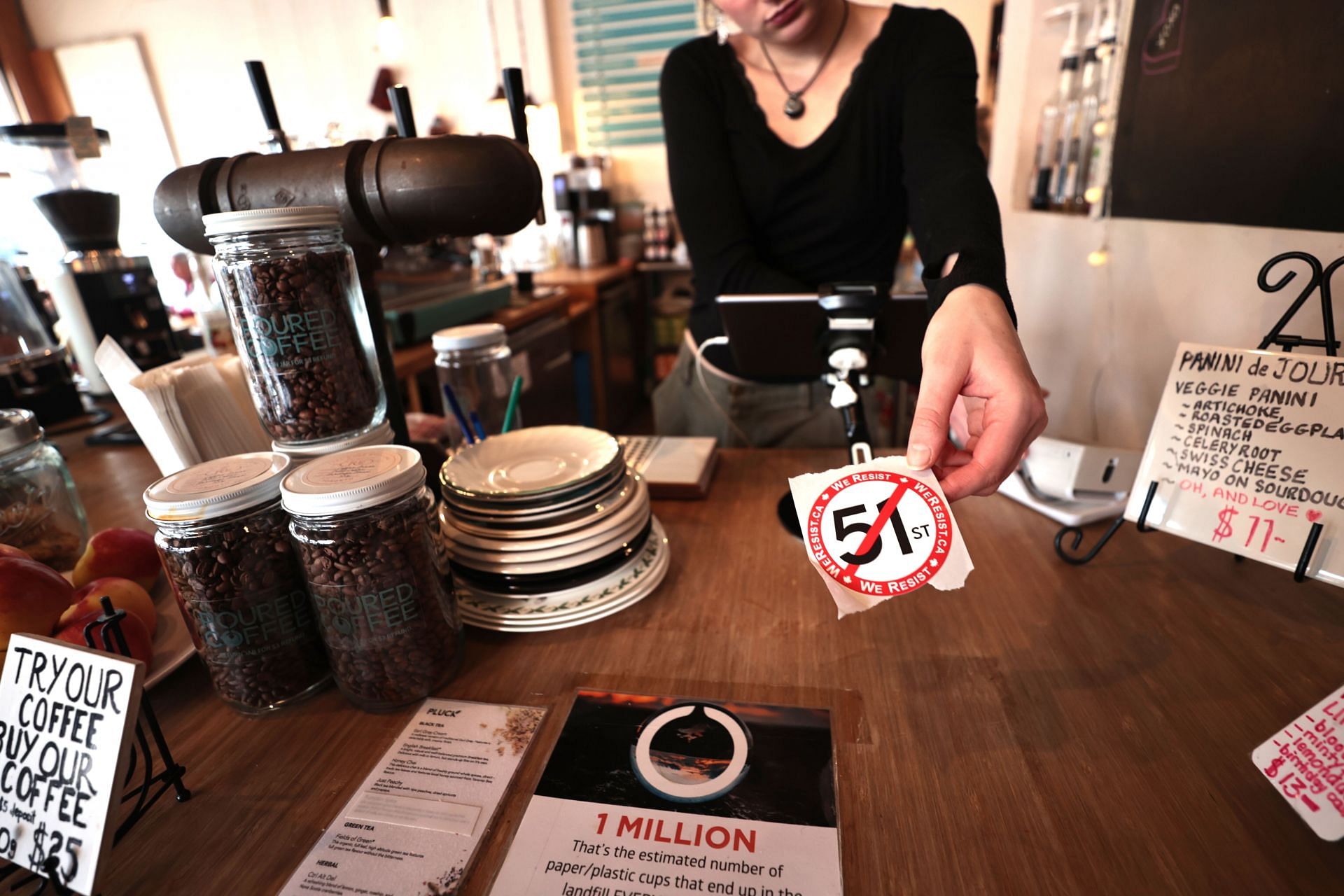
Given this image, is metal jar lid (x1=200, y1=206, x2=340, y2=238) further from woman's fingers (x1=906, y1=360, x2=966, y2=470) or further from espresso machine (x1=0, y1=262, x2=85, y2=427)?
espresso machine (x1=0, y1=262, x2=85, y2=427)

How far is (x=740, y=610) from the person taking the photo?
70 centimetres

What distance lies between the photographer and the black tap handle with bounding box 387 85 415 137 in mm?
750

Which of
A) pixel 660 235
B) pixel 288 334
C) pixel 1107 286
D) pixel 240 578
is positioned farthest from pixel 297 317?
pixel 660 235

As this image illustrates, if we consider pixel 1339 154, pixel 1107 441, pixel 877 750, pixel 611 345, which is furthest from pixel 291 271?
pixel 611 345

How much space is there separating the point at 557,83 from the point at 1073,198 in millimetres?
3259

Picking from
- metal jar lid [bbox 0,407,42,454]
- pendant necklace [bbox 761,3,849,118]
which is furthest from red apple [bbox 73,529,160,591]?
pendant necklace [bbox 761,3,849,118]

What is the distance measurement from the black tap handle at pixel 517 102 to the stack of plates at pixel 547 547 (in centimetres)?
40

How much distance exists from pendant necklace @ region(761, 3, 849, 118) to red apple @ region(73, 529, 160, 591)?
1.20m

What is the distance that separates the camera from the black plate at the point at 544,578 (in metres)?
0.69

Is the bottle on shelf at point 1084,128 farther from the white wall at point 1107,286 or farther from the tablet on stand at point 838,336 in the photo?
the tablet on stand at point 838,336

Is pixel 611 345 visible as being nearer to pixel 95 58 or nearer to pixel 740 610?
pixel 740 610

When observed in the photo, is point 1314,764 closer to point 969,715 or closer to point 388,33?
point 969,715

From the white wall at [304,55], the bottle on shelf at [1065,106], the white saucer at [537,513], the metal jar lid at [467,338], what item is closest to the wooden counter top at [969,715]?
the white saucer at [537,513]

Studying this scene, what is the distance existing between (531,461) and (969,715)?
1.78ft
